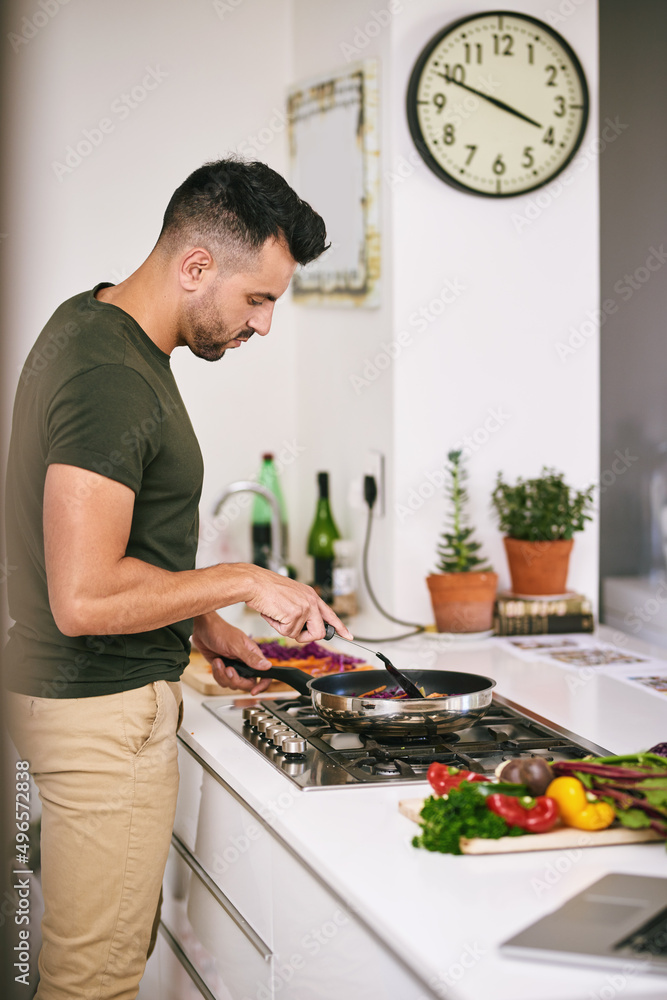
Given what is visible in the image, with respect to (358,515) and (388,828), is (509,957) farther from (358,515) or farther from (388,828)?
(358,515)

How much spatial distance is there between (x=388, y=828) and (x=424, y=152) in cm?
141

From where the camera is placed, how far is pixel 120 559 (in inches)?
43.0

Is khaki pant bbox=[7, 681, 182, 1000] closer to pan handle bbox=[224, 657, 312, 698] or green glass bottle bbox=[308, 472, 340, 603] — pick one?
pan handle bbox=[224, 657, 312, 698]

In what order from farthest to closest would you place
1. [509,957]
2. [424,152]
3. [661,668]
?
1. [424,152]
2. [661,668]
3. [509,957]

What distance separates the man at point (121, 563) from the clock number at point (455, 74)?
873mm

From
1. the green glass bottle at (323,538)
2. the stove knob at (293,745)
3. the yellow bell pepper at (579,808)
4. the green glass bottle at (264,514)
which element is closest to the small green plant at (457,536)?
the green glass bottle at (323,538)

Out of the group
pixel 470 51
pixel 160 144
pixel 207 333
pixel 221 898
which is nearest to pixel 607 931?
pixel 221 898

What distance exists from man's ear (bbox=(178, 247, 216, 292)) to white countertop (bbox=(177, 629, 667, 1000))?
625 mm

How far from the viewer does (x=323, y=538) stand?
2412mm

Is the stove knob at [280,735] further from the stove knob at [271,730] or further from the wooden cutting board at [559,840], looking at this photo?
the wooden cutting board at [559,840]

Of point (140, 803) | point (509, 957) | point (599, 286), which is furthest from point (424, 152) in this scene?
point (509, 957)

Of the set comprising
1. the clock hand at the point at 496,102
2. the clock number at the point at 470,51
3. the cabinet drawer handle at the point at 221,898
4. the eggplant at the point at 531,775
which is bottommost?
the cabinet drawer handle at the point at 221,898

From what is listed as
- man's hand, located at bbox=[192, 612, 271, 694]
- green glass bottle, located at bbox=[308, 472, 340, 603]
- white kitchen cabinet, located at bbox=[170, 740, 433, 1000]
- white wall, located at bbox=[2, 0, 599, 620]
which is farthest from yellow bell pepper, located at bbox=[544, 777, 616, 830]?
green glass bottle, located at bbox=[308, 472, 340, 603]

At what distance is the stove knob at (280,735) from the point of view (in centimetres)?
A: 134
